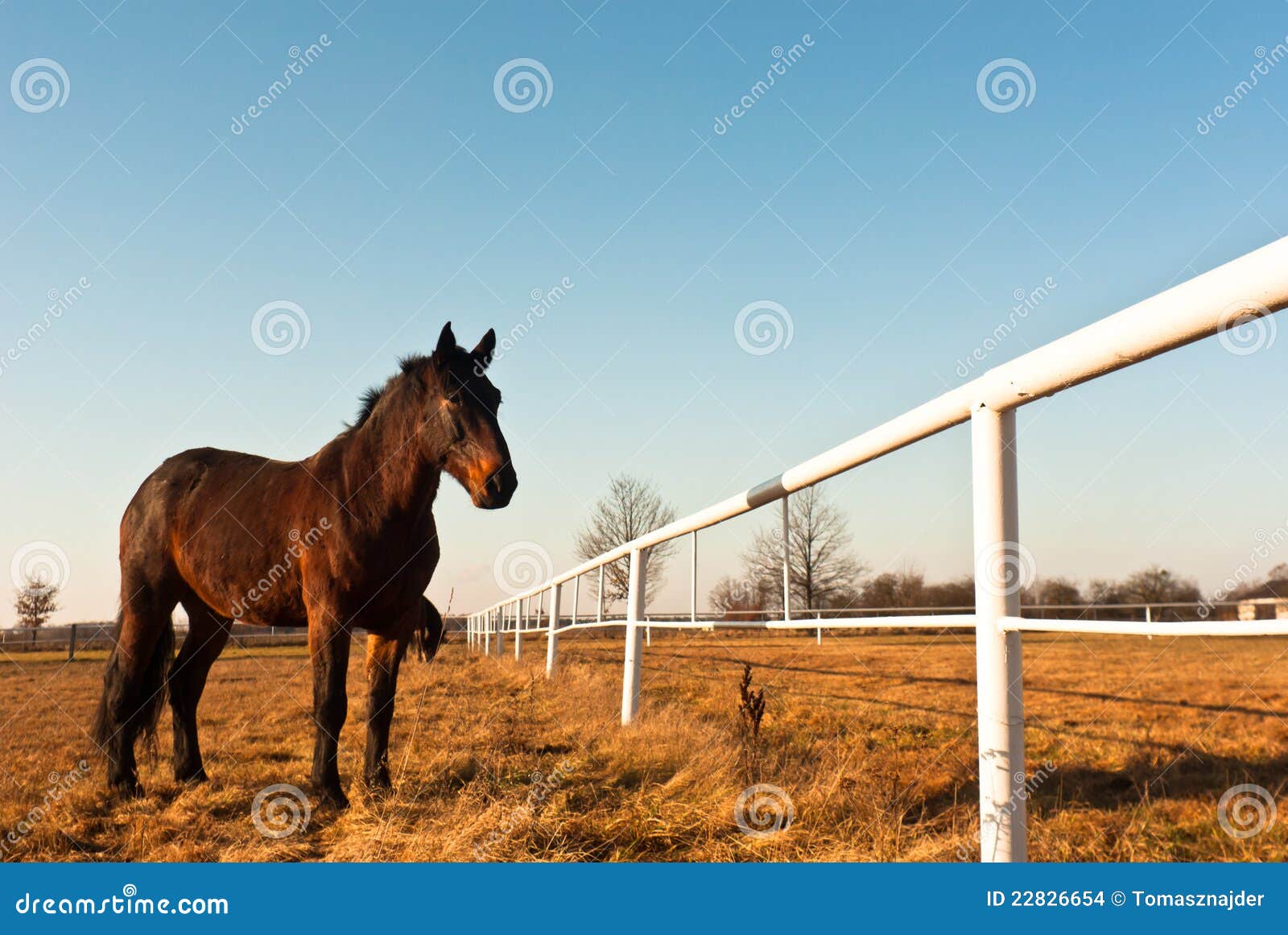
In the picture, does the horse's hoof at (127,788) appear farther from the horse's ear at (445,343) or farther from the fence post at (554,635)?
the fence post at (554,635)

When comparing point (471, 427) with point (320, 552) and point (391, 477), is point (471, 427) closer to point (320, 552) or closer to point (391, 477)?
point (391, 477)

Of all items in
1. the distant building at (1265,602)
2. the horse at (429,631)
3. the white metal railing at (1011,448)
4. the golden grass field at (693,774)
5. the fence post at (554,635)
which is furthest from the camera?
the fence post at (554,635)

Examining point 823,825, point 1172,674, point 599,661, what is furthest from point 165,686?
point 1172,674

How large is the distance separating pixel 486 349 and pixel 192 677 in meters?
2.64

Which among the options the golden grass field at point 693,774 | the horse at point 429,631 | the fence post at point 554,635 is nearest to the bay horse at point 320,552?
the golden grass field at point 693,774

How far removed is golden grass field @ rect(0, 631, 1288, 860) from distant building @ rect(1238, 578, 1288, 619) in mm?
351

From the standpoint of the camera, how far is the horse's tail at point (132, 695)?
4477 millimetres

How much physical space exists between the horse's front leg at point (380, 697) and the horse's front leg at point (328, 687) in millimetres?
165

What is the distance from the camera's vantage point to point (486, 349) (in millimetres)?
4789

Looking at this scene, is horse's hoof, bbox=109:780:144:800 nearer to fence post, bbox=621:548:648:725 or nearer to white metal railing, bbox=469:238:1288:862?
fence post, bbox=621:548:648:725

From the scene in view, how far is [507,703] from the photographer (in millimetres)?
6816

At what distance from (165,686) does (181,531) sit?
0.90m

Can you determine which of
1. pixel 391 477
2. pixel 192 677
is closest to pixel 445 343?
pixel 391 477

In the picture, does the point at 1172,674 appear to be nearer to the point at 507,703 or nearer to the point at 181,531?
the point at 507,703
